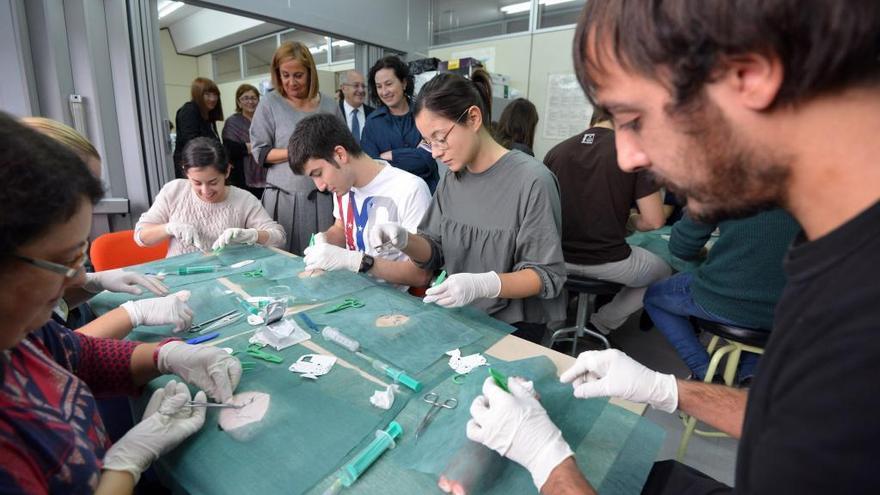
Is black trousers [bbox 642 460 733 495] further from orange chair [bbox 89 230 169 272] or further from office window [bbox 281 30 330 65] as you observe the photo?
office window [bbox 281 30 330 65]

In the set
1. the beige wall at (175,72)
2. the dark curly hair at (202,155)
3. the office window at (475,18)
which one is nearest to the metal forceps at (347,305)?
the dark curly hair at (202,155)

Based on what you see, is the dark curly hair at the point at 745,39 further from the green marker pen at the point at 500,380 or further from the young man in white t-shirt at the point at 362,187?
the young man in white t-shirt at the point at 362,187

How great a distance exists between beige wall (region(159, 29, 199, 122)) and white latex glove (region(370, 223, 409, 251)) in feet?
25.8

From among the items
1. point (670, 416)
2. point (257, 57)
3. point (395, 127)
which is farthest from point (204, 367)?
point (257, 57)

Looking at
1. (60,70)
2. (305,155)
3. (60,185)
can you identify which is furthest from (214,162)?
(60,185)

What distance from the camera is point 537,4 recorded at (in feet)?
14.4

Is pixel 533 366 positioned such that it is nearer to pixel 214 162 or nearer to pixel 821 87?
pixel 821 87

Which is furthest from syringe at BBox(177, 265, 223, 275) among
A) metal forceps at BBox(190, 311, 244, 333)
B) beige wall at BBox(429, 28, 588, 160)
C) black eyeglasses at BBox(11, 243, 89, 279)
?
beige wall at BBox(429, 28, 588, 160)

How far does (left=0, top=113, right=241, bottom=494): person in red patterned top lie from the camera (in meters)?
0.52

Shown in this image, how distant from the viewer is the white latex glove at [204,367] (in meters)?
0.88

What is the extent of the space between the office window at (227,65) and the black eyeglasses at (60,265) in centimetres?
771

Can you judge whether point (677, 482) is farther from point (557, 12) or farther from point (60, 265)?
point (557, 12)

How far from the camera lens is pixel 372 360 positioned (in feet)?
3.41

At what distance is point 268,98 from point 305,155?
39.6 inches
